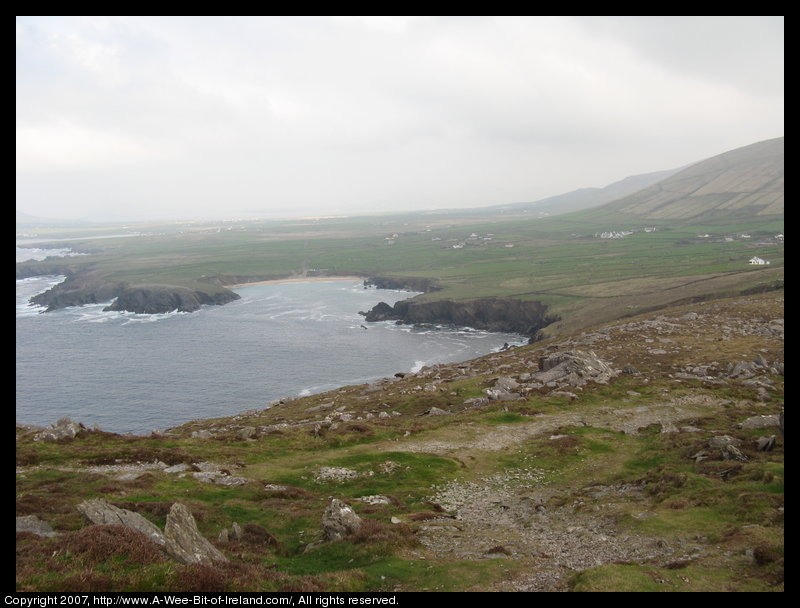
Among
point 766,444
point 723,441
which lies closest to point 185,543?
point 723,441

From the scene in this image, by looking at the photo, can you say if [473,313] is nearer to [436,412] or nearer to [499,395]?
[499,395]

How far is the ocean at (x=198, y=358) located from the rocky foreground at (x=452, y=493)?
32509mm

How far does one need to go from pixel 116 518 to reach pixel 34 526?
5074 millimetres

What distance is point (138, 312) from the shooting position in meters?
186

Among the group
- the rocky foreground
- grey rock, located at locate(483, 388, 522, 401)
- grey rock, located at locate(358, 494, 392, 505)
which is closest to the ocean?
the rocky foreground

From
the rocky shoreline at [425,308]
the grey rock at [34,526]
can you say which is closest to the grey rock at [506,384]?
the grey rock at [34,526]

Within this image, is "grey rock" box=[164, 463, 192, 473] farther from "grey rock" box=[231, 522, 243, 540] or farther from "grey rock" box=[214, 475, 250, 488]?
"grey rock" box=[231, 522, 243, 540]

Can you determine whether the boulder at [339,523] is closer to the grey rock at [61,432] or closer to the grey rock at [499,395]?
the grey rock at [61,432]

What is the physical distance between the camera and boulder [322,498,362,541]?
79.8 feet

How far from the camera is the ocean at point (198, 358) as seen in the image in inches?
3514

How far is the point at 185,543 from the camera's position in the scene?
19625 millimetres

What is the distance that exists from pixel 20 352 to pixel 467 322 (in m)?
119
